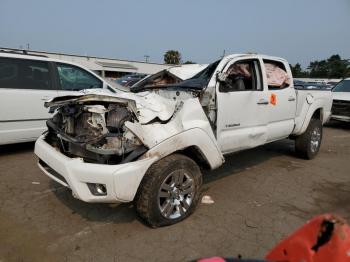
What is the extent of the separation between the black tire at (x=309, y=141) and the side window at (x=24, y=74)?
187 inches

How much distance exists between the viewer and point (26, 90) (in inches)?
219

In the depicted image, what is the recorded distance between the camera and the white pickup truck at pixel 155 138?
297 cm

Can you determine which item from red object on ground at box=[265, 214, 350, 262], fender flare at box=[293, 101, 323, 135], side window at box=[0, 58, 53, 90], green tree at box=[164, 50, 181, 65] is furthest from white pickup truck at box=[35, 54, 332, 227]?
green tree at box=[164, 50, 181, 65]

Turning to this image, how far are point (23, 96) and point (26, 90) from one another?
0.14m

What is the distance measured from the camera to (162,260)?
2.78 meters

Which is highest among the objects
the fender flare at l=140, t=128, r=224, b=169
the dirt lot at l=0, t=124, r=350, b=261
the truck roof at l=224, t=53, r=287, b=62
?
the truck roof at l=224, t=53, r=287, b=62

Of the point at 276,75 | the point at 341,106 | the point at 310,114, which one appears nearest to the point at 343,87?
the point at 341,106

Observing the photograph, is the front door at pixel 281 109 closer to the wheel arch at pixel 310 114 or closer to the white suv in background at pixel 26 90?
the wheel arch at pixel 310 114

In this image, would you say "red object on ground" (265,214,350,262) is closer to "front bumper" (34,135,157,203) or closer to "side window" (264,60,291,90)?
"front bumper" (34,135,157,203)

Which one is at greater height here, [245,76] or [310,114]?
[245,76]

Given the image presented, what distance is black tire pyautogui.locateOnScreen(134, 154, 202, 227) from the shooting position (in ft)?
10.0

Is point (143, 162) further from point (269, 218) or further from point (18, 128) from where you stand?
point (18, 128)

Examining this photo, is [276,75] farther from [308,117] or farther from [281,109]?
[308,117]

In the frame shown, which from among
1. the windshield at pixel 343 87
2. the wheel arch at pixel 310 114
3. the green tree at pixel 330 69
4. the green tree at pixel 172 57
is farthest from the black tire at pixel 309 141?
the green tree at pixel 172 57
